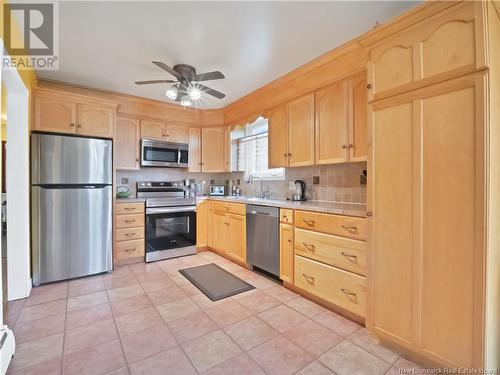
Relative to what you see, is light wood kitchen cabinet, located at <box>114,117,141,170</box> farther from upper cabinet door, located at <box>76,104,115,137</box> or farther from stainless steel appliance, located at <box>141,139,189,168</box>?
upper cabinet door, located at <box>76,104,115,137</box>

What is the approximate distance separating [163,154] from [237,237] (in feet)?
5.83

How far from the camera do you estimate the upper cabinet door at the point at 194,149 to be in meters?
4.12

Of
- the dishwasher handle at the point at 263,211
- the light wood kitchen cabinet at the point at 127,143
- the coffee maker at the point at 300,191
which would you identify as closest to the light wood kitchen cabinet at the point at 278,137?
the coffee maker at the point at 300,191

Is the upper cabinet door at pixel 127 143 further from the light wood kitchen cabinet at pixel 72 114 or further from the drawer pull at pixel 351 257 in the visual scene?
the drawer pull at pixel 351 257

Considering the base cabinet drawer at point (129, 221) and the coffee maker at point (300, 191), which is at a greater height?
the coffee maker at point (300, 191)

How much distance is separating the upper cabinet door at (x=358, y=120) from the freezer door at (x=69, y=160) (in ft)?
9.21

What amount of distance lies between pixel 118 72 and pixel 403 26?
2.80 meters

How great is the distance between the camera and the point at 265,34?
2.08m

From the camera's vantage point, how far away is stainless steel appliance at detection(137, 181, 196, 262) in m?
3.41

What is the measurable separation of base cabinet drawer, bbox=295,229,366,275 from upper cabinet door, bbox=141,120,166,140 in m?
2.68

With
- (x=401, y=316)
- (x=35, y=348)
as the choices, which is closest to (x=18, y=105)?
(x=35, y=348)

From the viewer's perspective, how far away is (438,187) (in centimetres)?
138

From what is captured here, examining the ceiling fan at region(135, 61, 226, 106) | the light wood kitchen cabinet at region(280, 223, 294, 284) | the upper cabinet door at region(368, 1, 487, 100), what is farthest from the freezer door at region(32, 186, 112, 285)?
the upper cabinet door at region(368, 1, 487, 100)

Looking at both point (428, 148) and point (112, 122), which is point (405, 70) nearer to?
point (428, 148)
